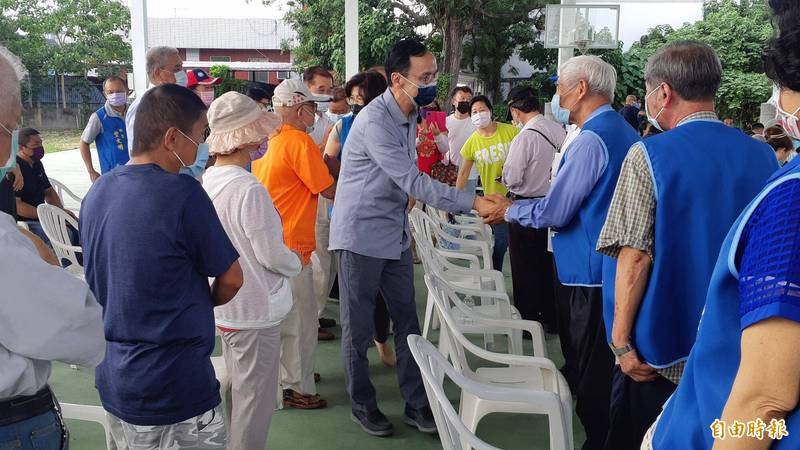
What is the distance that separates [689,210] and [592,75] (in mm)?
1109

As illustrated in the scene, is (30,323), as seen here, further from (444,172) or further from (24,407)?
(444,172)

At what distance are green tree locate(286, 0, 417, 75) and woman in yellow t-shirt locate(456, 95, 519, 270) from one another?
12987mm

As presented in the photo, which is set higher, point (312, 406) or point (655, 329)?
point (655, 329)

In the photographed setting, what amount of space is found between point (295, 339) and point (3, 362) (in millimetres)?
2223

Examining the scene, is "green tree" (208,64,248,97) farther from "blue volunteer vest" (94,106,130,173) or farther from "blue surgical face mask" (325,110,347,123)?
"blue volunteer vest" (94,106,130,173)

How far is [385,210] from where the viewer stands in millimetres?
3158

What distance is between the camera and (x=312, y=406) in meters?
3.59

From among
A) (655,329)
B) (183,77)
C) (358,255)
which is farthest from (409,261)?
(183,77)

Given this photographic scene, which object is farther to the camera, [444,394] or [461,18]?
[461,18]

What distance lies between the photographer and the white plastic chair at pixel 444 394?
1783 millimetres

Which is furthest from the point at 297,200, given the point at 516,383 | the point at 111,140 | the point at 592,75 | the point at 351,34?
the point at 351,34

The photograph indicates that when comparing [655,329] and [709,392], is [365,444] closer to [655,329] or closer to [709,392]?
[655,329]

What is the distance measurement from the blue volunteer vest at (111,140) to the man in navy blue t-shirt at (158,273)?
13.0 ft

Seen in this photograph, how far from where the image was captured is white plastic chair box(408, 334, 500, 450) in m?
1.78
